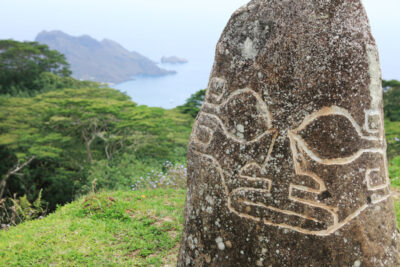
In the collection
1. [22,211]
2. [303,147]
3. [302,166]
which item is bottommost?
[22,211]

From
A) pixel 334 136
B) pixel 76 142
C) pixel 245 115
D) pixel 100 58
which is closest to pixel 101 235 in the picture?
pixel 245 115

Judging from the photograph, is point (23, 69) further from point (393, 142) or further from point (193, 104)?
point (393, 142)

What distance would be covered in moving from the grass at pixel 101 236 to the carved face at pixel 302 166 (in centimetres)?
159

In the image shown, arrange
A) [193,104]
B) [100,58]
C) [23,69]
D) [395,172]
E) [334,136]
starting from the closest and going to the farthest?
[334,136] → [395,172] → [193,104] → [23,69] → [100,58]

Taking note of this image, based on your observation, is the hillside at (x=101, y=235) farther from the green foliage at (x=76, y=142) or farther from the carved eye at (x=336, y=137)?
the green foliage at (x=76, y=142)

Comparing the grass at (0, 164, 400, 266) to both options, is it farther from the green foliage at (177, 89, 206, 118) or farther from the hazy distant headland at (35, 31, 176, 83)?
the hazy distant headland at (35, 31, 176, 83)

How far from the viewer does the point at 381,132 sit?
300 cm

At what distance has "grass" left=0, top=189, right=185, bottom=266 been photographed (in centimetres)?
412

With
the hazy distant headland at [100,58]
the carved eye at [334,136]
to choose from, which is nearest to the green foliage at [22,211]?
the carved eye at [334,136]

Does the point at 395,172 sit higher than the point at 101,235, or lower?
higher

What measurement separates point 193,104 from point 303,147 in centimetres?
1610

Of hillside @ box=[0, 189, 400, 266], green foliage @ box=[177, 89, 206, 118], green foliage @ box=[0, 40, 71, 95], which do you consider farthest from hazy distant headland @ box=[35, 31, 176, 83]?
hillside @ box=[0, 189, 400, 266]

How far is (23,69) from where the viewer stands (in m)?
22.2

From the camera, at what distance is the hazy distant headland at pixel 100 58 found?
2503 inches
